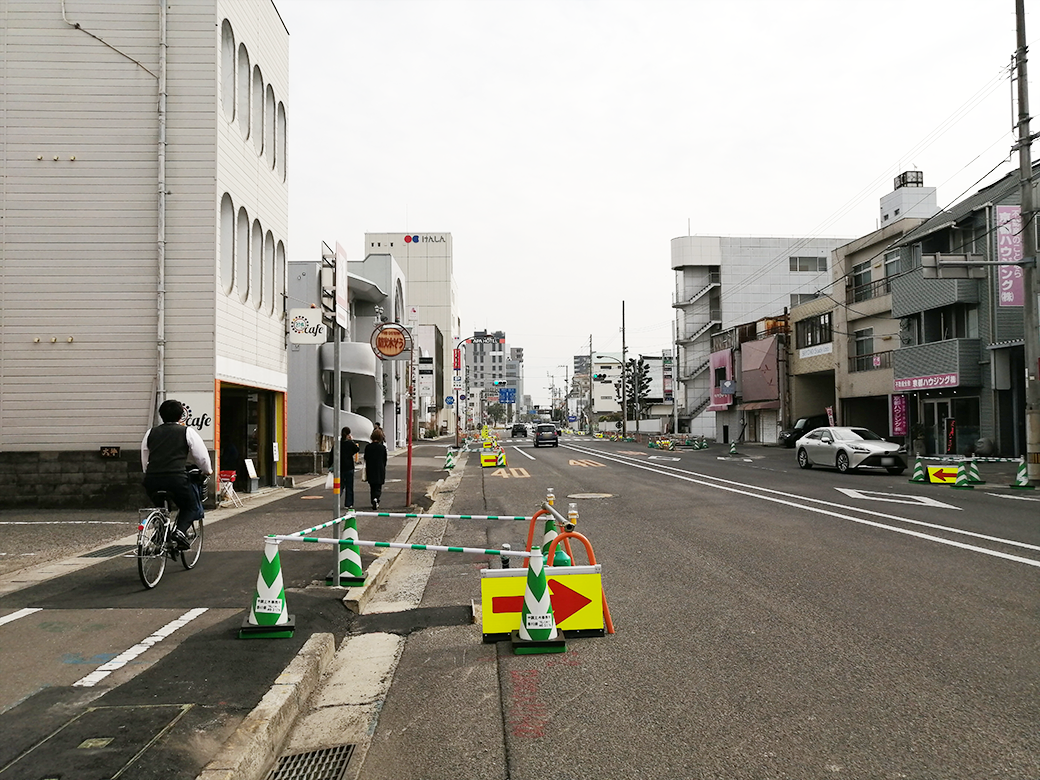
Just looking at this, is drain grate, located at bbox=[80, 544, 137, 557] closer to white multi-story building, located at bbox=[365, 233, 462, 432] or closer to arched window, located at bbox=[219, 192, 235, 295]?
arched window, located at bbox=[219, 192, 235, 295]

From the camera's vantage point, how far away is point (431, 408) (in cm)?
8344

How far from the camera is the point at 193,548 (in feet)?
30.3

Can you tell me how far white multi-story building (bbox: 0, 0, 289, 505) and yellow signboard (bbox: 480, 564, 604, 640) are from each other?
11.1 metres

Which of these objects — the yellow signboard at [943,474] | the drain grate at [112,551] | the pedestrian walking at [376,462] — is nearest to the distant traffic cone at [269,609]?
the drain grate at [112,551]

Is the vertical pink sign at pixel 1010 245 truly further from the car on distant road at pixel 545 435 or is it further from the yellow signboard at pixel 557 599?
the car on distant road at pixel 545 435

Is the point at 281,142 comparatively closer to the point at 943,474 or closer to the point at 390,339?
the point at 390,339

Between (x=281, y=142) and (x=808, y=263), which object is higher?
(x=808, y=263)

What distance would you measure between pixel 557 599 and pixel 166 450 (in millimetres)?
4728

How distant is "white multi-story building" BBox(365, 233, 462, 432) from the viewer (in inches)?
4624

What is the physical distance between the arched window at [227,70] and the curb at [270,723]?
14311mm

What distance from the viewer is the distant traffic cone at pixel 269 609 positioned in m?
6.07

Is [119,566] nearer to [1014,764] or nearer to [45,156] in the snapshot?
[1014,764]

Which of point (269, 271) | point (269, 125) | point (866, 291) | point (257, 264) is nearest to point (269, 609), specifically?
point (257, 264)

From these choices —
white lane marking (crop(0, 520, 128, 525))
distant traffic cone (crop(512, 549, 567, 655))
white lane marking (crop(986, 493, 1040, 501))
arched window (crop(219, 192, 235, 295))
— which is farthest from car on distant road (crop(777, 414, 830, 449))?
distant traffic cone (crop(512, 549, 567, 655))
